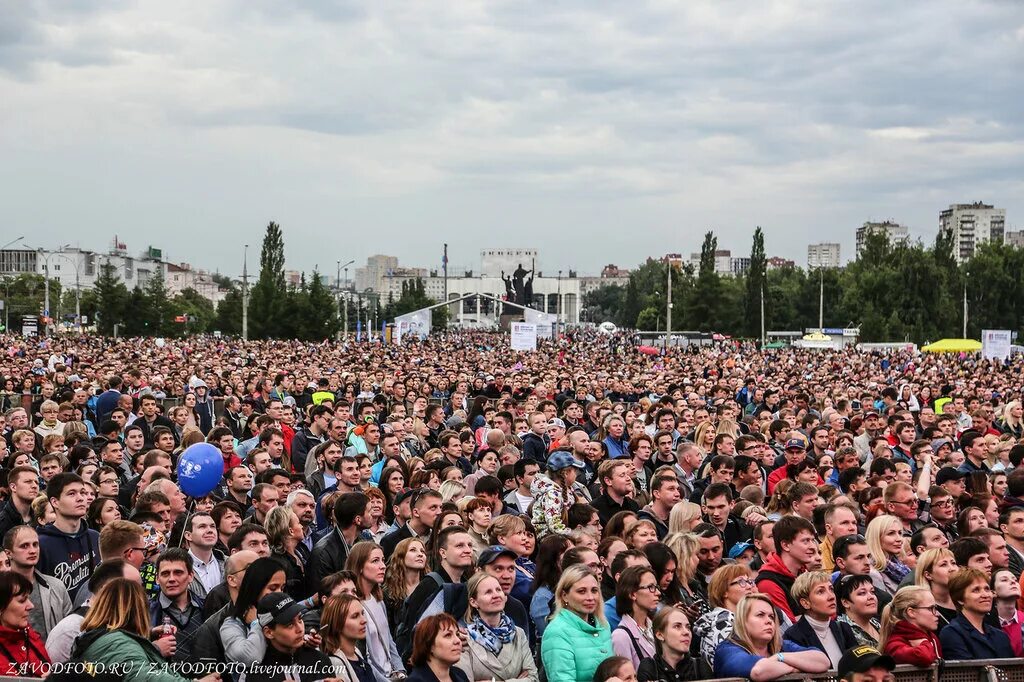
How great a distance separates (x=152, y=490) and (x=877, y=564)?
493 centimetres

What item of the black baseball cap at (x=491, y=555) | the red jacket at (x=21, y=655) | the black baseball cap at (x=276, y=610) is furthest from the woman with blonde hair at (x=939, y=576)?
the red jacket at (x=21, y=655)

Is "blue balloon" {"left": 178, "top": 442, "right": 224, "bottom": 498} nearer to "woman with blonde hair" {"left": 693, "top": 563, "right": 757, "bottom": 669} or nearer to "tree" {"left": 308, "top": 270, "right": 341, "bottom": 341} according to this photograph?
"woman with blonde hair" {"left": 693, "top": 563, "right": 757, "bottom": 669}

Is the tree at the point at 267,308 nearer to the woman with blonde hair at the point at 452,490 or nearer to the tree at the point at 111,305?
the tree at the point at 111,305

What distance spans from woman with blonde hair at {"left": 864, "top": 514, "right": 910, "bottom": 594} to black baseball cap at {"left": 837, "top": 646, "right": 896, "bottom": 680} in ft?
7.30

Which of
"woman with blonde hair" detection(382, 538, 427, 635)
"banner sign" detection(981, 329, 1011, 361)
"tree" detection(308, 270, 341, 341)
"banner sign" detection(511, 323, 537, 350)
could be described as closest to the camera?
"woman with blonde hair" detection(382, 538, 427, 635)

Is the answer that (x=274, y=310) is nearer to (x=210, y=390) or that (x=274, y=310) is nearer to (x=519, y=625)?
(x=210, y=390)

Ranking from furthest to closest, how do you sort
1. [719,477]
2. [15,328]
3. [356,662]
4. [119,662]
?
[15,328], [719,477], [356,662], [119,662]

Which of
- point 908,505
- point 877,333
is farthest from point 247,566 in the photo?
point 877,333

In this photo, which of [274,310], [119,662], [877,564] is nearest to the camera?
[119,662]

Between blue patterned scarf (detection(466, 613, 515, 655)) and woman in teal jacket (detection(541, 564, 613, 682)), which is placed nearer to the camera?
woman in teal jacket (detection(541, 564, 613, 682))

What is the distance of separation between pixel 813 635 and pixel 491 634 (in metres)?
1.69

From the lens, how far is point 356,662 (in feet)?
19.6

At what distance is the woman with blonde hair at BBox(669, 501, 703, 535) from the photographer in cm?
840

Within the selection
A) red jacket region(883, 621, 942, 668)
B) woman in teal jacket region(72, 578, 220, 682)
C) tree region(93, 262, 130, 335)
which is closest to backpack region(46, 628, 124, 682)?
woman in teal jacket region(72, 578, 220, 682)
